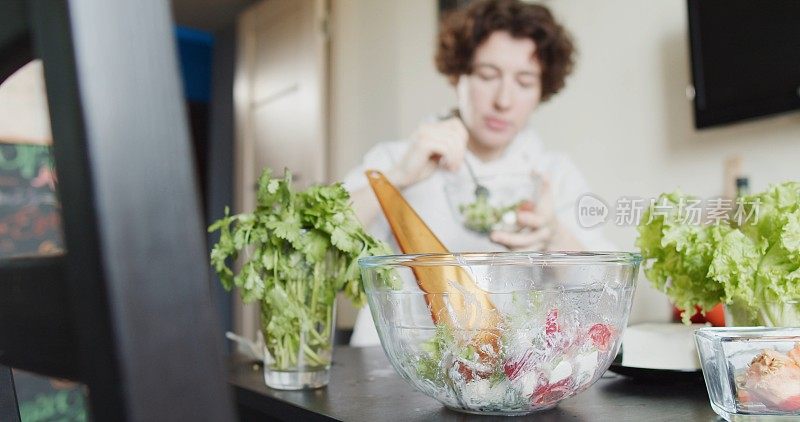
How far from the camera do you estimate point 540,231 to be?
2.01 meters

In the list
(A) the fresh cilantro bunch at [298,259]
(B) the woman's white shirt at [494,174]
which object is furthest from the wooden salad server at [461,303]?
(B) the woman's white shirt at [494,174]

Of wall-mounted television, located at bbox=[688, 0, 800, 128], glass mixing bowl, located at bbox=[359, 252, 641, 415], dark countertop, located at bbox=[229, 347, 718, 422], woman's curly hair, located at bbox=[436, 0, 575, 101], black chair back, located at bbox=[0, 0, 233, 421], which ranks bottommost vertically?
dark countertop, located at bbox=[229, 347, 718, 422]

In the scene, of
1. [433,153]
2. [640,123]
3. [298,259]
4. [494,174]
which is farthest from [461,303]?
[433,153]

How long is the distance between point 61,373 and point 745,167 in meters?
1.61

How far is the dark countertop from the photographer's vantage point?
61cm

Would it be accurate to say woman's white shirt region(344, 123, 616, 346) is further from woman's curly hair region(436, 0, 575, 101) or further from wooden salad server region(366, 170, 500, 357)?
wooden salad server region(366, 170, 500, 357)

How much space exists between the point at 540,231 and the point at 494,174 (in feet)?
0.78

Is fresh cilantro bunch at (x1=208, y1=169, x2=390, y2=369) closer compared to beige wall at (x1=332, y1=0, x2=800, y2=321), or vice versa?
fresh cilantro bunch at (x1=208, y1=169, x2=390, y2=369)

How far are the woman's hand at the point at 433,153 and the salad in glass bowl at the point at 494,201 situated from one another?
11cm

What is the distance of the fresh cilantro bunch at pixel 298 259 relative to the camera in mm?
776

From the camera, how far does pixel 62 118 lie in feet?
1.01

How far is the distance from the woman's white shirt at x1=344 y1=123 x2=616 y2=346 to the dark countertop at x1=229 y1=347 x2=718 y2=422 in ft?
3.83

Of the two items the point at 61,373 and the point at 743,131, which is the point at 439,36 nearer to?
the point at 743,131

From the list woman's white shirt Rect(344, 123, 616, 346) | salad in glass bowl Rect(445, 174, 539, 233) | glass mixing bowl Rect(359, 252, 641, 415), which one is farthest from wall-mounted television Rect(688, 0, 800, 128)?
glass mixing bowl Rect(359, 252, 641, 415)
